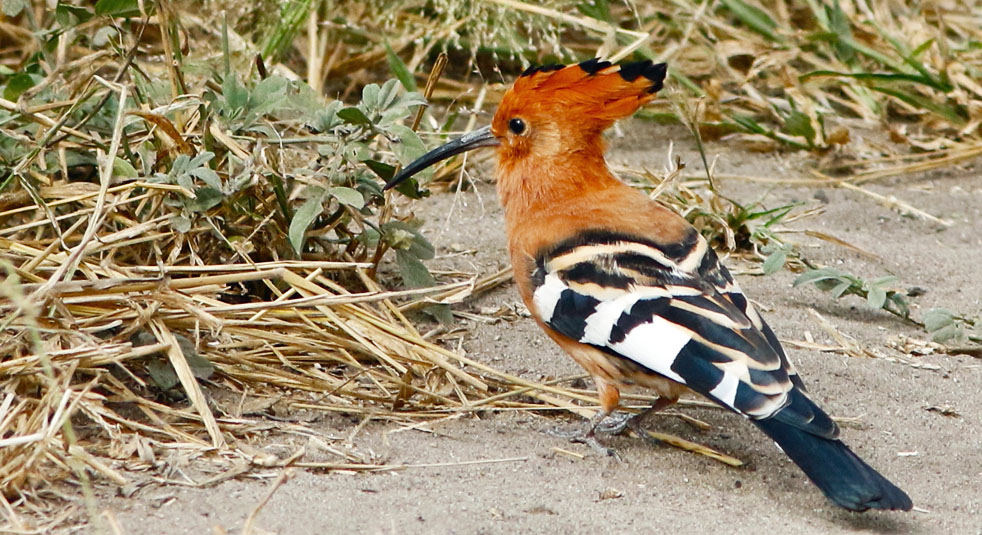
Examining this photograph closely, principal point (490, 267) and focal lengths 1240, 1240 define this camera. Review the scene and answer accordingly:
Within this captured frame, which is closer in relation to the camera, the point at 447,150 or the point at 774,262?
the point at 447,150

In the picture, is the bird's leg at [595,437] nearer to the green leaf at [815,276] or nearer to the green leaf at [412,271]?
the green leaf at [412,271]

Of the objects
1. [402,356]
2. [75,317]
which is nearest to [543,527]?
[402,356]

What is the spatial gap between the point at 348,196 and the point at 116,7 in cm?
76

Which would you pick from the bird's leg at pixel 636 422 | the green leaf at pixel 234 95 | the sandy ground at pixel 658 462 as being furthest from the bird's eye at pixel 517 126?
the bird's leg at pixel 636 422

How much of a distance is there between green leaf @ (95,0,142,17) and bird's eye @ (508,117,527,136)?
3.18 feet

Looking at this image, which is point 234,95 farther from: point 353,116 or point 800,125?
point 800,125

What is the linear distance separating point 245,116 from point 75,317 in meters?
0.64

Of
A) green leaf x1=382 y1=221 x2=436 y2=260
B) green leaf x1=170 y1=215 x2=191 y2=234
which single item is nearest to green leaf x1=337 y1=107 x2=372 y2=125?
green leaf x1=382 y1=221 x2=436 y2=260

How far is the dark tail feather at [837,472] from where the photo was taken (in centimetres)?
237

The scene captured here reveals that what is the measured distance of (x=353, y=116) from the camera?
2953 mm

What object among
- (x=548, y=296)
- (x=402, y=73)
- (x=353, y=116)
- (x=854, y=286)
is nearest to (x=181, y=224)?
(x=353, y=116)

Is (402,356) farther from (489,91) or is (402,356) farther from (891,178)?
(891,178)

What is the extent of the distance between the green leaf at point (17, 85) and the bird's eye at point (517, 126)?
4.15ft

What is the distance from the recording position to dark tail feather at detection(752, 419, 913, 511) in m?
2.37
